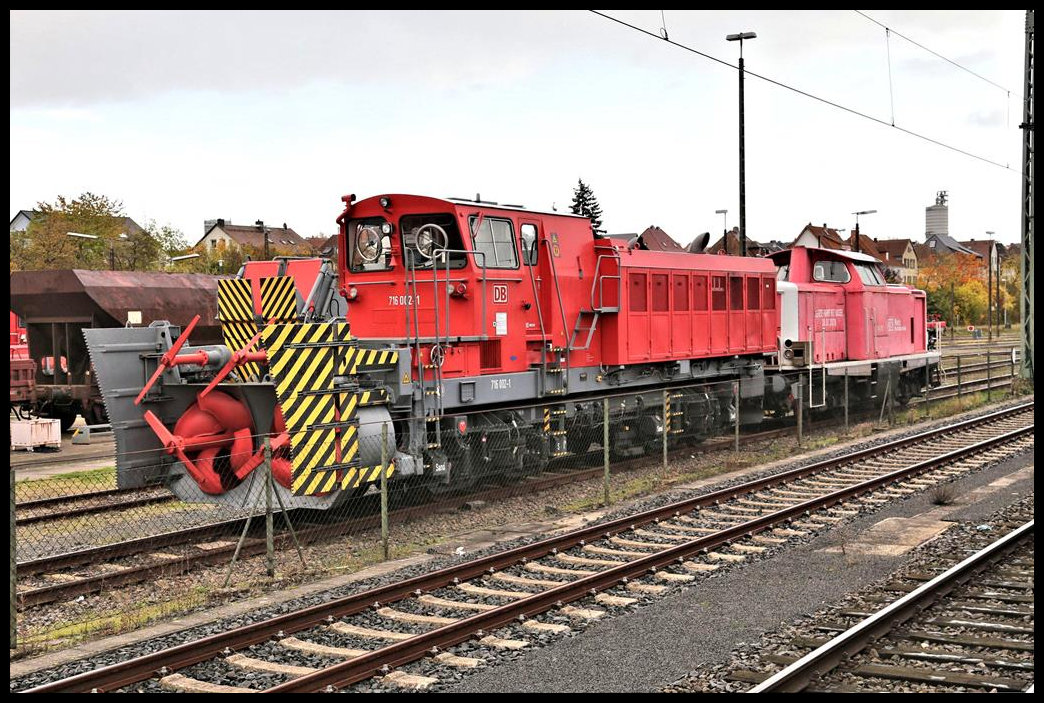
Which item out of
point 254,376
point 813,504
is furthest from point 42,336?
point 813,504

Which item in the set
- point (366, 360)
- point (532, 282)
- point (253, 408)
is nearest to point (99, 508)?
point (253, 408)

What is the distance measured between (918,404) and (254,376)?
71.4ft

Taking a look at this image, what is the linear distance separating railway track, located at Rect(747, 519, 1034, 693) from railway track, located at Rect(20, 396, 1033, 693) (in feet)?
6.61

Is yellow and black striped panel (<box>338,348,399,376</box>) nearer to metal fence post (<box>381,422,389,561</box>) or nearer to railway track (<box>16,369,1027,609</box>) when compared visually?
metal fence post (<box>381,422,389,561</box>)

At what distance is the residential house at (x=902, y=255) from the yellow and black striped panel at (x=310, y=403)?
412 feet

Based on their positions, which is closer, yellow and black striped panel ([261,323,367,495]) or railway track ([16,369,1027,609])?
railway track ([16,369,1027,609])

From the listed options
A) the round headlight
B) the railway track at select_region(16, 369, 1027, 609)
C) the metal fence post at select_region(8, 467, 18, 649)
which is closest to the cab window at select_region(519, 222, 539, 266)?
the round headlight

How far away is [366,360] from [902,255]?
133 metres

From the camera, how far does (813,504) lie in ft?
44.6

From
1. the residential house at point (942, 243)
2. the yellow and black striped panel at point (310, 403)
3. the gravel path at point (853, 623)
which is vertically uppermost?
the residential house at point (942, 243)

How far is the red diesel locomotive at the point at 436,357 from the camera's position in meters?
12.3

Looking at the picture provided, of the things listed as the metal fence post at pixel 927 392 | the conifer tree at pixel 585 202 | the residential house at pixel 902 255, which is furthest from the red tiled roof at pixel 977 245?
the metal fence post at pixel 927 392

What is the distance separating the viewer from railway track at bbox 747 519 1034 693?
7070 mm

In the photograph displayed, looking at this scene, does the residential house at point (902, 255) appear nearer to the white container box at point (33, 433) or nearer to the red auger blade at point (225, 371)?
the white container box at point (33, 433)
